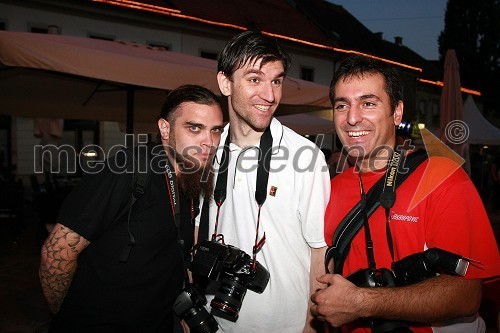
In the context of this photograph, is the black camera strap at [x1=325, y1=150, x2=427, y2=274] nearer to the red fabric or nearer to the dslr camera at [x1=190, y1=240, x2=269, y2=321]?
the red fabric

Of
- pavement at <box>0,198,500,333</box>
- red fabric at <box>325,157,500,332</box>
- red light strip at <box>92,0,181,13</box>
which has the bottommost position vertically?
pavement at <box>0,198,500,333</box>

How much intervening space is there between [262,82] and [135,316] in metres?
1.62

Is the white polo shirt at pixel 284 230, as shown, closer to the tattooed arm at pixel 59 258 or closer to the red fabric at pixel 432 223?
the red fabric at pixel 432 223

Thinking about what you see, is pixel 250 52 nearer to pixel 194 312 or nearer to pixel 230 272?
pixel 230 272

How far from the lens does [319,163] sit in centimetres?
228

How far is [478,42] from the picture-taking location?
43.3 m

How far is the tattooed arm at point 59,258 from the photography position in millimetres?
2092

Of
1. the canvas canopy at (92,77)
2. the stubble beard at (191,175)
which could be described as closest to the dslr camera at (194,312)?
the stubble beard at (191,175)

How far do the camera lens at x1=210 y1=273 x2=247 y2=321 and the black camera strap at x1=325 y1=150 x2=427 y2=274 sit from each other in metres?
0.53

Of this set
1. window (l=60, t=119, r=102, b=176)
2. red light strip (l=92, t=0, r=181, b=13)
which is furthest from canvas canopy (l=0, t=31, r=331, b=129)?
window (l=60, t=119, r=102, b=176)

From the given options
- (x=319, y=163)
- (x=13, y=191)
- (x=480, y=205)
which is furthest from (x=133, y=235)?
(x=13, y=191)

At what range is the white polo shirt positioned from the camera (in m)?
2.21

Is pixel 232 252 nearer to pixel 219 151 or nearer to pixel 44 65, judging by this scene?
pixel 219 151

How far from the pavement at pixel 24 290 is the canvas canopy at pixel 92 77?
8.41 feet
